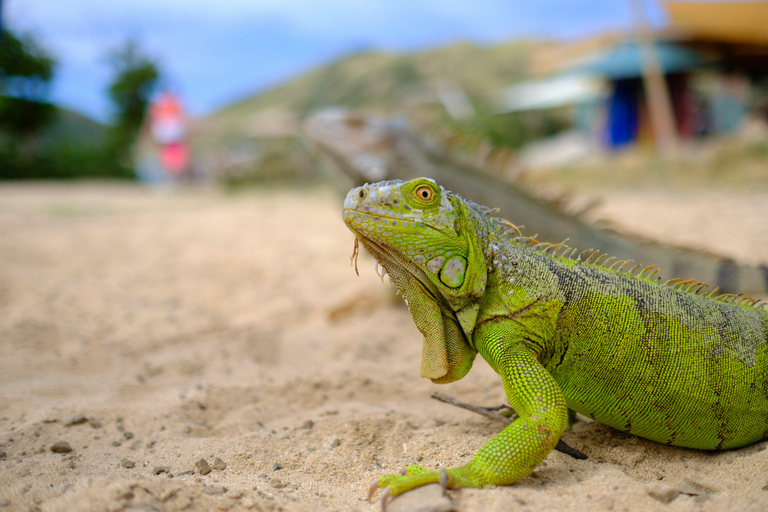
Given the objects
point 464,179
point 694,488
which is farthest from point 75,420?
point 464,179

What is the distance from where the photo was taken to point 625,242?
5152 millimetres

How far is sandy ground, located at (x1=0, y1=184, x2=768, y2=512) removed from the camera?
2332 mm

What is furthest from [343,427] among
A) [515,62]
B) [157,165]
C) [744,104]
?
[515,62]

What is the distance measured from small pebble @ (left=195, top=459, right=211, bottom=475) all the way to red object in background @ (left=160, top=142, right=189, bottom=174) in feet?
95.9

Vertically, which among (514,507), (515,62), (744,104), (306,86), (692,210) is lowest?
(514,507)

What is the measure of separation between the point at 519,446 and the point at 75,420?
8.19 feet

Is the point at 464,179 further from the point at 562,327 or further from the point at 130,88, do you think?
the point at 130,88

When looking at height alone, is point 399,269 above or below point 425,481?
above

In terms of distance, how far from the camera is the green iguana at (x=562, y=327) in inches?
97.8

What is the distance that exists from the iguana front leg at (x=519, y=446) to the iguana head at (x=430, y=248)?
39 cm

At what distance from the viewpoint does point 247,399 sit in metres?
3.76

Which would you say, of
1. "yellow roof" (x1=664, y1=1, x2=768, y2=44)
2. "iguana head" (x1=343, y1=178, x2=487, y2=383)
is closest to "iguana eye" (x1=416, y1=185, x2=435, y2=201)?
"iguana head" (x1=343, y1=178, x2=487, y2=383)

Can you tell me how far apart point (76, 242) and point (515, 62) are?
7659cm

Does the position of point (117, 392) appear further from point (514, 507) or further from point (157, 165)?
point (157, 165)
